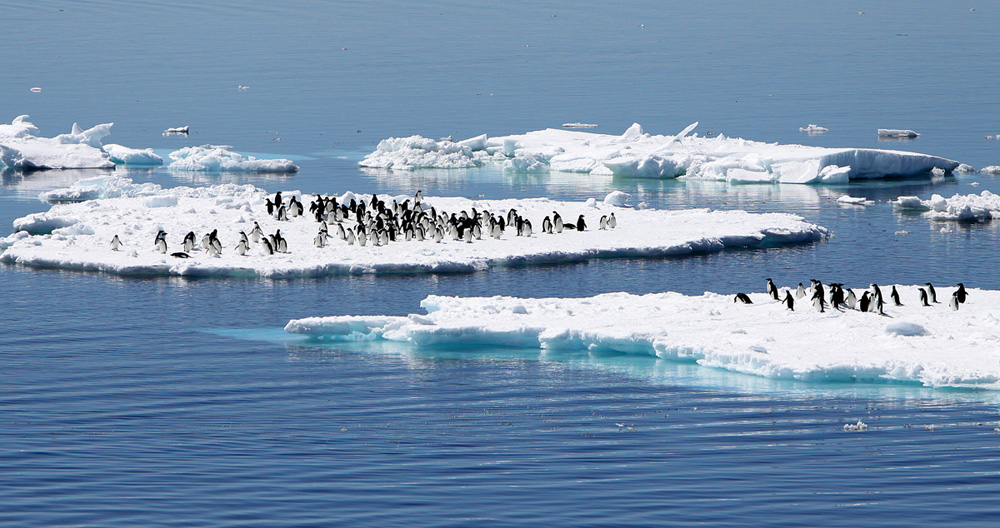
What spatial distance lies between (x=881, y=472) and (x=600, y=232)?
20599mm

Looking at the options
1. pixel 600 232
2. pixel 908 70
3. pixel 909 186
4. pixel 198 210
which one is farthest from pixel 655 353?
pixel 908 70

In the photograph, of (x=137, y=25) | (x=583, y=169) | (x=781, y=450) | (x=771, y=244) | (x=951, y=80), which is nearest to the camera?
(x=781, y=450)

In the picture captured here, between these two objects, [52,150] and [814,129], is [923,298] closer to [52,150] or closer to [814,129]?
[814,129]

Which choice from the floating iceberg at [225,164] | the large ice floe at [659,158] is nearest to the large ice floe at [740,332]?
the large ice floe at [659,158]

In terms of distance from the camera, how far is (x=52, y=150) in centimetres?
5497

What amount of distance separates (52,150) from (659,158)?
1057 inches

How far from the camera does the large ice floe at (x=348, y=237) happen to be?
31.0 m

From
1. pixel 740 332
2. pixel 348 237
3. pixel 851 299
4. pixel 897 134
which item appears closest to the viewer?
pixel 740 332

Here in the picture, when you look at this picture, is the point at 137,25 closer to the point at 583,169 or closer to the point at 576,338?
the point at 583,169

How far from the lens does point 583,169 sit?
52938 mm

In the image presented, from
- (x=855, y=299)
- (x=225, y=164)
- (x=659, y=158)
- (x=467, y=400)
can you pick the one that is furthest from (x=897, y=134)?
(x=467, y=400)

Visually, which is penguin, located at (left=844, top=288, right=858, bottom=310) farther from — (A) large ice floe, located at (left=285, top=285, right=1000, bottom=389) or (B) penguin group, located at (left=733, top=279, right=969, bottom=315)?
(A) large ice floe, located at (left=285, top=285, right=1000, bottom=389)

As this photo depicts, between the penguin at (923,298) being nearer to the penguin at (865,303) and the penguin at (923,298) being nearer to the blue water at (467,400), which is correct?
the penguin at (865,303)

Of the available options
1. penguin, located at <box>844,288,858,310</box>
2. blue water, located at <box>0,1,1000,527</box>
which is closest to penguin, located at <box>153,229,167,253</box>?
blue water, located at <box>0,1,1000,527</box>
